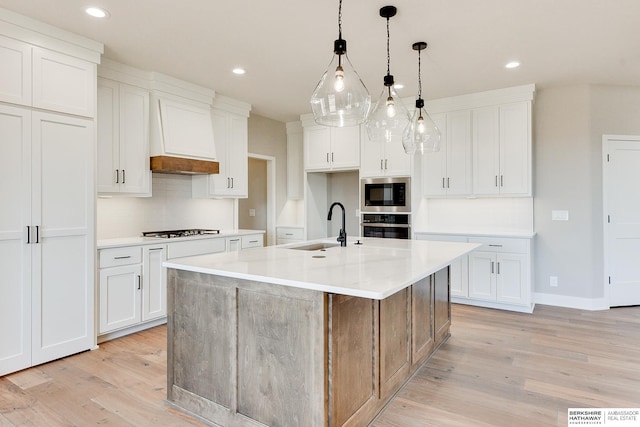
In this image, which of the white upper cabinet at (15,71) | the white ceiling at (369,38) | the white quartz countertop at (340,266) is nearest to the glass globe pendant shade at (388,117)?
the white ceiling at (369,38)

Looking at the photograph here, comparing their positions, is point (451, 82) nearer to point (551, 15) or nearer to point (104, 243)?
point (551, 15)

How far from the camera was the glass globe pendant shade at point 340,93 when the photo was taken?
7.02 ft

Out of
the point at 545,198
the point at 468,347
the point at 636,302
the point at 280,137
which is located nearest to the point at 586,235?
the point at 545,198

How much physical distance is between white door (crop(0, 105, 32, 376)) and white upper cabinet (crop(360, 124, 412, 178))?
3.81 m

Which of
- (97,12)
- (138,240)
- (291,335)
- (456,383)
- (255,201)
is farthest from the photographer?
(255,201)

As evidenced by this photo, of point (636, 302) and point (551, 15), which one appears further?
point (636, 302)

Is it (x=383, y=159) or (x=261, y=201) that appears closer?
(x=383, y=159)

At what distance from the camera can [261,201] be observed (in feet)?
22.0

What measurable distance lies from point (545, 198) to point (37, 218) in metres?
5.25

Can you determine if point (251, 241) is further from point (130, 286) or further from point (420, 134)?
point (420, 134)

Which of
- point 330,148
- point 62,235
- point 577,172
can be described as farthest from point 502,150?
point 62,235

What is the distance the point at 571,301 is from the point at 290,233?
3.93 meters

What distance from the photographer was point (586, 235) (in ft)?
14.5

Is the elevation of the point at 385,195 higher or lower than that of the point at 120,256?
higher
